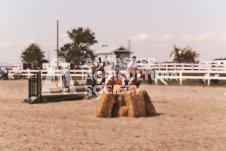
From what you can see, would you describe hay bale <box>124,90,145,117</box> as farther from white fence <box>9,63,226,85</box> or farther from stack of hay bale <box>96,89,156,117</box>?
white fence <box>9,63,226,85</box>

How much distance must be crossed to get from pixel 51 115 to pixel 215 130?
4921mm

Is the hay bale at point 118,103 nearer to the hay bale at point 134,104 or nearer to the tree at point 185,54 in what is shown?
the hay bale at point 134,104

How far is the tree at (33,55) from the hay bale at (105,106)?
57.1 meters

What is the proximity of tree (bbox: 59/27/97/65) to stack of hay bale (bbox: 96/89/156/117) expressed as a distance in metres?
46.1

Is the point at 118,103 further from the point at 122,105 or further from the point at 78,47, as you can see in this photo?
the point at 78,47

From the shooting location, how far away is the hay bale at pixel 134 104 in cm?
936

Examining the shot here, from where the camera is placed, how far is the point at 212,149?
567cm

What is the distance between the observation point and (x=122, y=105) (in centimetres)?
981

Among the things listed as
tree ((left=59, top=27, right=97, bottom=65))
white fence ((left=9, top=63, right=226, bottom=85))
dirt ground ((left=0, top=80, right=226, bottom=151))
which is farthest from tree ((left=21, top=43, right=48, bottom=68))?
dirt ground ((left=0, top=80, right=226, bottom=151))

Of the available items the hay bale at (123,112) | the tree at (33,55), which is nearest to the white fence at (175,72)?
the hay bale at (123,112)

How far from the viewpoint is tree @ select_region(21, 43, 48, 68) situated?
217ft

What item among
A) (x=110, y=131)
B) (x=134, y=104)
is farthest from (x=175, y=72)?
(x=110, y=131)

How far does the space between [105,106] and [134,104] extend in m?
0.87

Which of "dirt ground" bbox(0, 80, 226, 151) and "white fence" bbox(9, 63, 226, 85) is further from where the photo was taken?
"white fence" bbox(9, 63, 226, 85)
